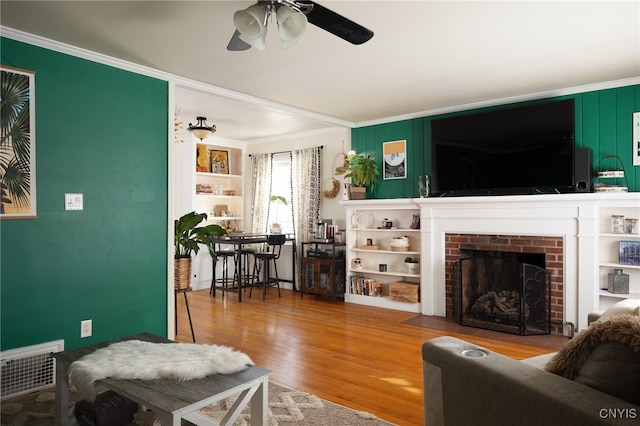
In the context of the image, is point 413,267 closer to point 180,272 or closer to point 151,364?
point 180,272

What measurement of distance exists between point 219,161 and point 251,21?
5.32 meters

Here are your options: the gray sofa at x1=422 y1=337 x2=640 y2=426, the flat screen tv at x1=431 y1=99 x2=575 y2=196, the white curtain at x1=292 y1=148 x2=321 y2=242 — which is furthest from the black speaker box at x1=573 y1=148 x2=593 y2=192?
the white curtain at x1=292 y1=148 x2=321 y2=242

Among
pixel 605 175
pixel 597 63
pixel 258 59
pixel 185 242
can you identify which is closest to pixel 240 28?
pixel 258 59

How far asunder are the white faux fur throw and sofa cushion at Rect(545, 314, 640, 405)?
4.67 ft

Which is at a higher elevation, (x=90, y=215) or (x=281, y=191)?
(x=281, y=191)

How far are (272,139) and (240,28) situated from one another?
16.6ft

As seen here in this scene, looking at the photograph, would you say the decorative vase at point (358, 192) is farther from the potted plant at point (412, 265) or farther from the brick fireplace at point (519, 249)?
the brick fireplace at point (519, 249)

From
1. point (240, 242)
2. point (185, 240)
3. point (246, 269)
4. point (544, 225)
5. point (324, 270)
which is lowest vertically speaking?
point (246, 269)

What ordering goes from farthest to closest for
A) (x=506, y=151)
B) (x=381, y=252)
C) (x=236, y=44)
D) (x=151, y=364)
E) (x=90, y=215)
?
(x=381, y=252)
(x=506, y=151)
(x=90, y=215)
(x=236, y=44)
(x=151, y=364)

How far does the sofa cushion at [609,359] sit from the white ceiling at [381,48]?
202 centimetres

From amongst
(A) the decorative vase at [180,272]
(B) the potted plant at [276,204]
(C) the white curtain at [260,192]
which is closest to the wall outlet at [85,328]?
(A) the decorative vase at [180,272]

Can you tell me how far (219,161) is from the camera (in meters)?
7.28

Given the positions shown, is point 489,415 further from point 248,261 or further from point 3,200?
point 248,261

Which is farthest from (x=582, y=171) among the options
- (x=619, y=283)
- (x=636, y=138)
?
(x=619, y=283)
